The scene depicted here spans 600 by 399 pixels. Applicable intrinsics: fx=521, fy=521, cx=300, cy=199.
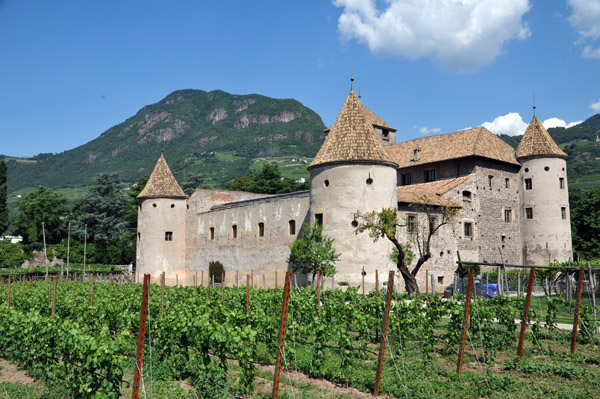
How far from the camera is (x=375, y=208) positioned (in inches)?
1000

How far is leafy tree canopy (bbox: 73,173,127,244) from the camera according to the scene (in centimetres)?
5812

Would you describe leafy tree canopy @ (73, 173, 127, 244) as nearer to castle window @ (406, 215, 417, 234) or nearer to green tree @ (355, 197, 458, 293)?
castle window @ (406, 215, 417, 234)

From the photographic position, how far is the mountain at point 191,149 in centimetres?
15650

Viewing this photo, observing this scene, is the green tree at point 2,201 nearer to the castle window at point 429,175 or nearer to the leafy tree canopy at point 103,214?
the leafy tree canopy at point 103,214

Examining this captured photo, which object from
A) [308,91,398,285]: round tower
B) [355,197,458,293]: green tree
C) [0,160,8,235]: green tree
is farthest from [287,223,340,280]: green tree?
[0,160,8,235]: green tree

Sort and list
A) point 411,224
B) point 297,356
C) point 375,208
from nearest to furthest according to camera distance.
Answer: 1. point 297,356
2. point 375,208
3. point 411,224

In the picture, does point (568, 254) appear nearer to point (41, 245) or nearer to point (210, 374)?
point (210, 374)

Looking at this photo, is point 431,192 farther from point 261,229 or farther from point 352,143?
point 261,229

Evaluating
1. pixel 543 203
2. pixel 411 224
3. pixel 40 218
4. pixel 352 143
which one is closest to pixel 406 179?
pixel 543 203

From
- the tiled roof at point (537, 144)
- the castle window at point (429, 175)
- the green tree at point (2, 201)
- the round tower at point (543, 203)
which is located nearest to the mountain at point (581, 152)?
the tiled roof at point (537, 144)

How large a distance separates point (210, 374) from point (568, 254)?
32.1 m

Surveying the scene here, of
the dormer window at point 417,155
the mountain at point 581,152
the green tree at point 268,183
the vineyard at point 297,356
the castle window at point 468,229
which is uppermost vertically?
the mountain at point 581,152

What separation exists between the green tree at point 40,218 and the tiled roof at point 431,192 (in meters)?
48.6

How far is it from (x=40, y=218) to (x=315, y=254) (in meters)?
52.0
